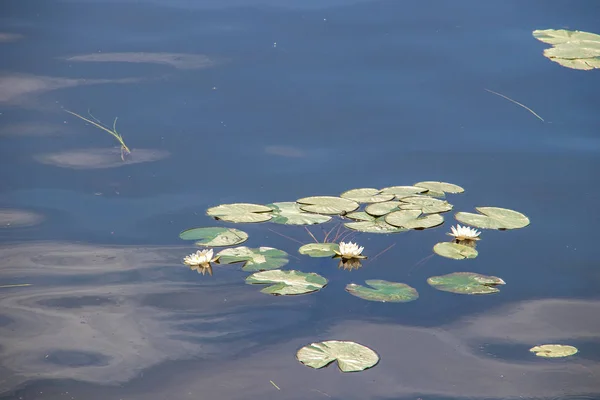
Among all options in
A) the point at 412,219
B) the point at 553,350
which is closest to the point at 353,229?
the point at 412,219

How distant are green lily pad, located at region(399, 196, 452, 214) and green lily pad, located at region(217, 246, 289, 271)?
481 millimetres

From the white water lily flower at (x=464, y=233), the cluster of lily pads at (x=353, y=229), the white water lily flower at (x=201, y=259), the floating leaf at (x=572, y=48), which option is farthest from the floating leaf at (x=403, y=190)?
the floating leaf at (x=572, y=48)

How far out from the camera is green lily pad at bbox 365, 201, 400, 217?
2506 mm

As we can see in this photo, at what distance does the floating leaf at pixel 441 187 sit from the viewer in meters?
2.71

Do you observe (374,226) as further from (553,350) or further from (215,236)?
(553,350)

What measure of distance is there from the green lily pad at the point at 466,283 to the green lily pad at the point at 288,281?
0.34 meters

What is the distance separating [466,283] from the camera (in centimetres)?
227

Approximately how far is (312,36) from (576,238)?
5.48 ft

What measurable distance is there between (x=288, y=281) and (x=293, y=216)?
0.34 m

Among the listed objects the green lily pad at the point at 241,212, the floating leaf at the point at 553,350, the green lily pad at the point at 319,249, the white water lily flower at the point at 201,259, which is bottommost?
the floating leaf at the point at 553,350

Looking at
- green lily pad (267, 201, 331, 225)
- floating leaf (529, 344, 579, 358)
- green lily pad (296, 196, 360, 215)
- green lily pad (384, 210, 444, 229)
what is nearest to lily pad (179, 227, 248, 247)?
green lily pad (267, 201, 331, 225)

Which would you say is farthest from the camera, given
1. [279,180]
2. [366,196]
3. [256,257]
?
[279,180]

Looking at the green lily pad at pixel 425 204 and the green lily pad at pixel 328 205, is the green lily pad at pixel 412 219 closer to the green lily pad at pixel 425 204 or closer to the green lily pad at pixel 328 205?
the green lily pad at pixel 425 204

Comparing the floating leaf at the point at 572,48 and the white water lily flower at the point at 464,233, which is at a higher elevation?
the floating leaf at the point at 572,48
